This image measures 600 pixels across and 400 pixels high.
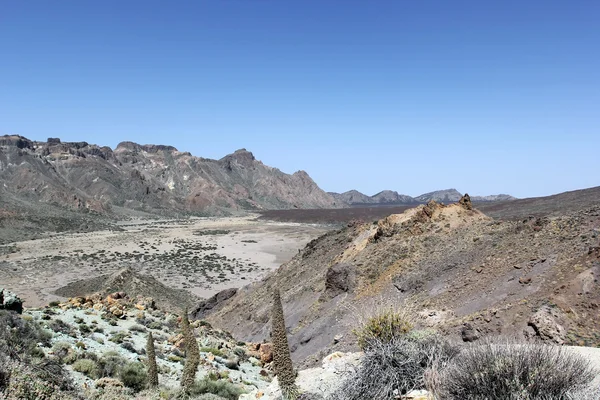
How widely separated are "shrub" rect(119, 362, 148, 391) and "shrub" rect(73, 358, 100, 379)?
0.55m

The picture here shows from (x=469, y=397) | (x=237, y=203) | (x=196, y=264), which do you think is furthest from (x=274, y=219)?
(x=469, y=397)

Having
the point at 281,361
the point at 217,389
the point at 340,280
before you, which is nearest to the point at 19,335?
the point at 217,389

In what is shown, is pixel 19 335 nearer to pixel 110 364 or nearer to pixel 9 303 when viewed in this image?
pixel 110 364

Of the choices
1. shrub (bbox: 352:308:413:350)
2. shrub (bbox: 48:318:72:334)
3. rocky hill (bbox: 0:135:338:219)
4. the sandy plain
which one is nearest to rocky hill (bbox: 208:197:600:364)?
shrub (bbox: 352:308:413:350)

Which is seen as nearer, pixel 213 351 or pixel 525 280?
pixel 525 280

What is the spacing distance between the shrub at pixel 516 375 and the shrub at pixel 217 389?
6349 mm

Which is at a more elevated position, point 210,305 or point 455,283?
point 455,283

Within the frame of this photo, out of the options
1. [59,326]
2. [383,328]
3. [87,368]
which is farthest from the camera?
[59,326]

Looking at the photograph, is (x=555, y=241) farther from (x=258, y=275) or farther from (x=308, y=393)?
(x=258, y=275)

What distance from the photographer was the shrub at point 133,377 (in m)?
9.68

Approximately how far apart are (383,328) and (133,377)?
21.0 feet

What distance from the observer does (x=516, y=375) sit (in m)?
4.47

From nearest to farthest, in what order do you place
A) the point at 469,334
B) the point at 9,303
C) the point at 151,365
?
the point at 151,365
the point at 469,334
the point at 9,303

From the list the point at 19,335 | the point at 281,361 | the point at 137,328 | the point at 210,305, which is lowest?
the point at 210,305
